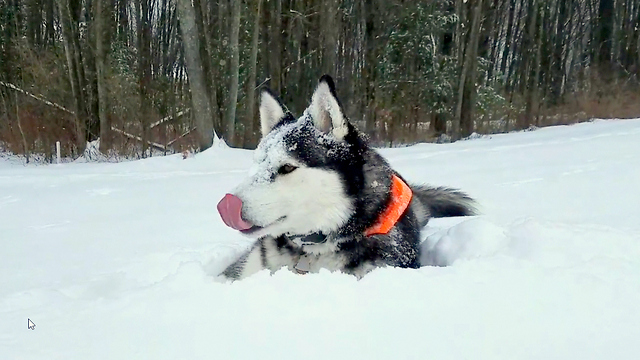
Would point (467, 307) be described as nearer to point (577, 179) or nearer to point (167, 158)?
point (577, 179)

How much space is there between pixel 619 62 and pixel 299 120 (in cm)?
2032

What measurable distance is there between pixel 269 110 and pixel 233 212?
0.83 meters

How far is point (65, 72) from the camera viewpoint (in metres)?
12.5

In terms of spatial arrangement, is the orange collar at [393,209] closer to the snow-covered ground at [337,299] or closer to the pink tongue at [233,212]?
the snow-covered ground at [337,299]

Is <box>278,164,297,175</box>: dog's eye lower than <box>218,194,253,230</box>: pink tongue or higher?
higher

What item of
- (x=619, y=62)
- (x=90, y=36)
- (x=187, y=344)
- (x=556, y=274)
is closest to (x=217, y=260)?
(x=187, y=344)

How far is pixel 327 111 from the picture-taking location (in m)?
2.41

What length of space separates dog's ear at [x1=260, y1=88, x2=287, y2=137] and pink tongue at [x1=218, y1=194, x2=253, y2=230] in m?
0.67

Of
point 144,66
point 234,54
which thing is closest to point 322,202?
point 234,54

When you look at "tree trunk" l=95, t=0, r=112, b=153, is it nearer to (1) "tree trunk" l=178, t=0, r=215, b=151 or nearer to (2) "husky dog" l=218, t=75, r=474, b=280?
(1) "tree trunk" l=178, t=0, r=215, b=151

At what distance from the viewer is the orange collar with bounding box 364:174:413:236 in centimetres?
240

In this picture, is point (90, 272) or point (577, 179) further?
point (577, 179)

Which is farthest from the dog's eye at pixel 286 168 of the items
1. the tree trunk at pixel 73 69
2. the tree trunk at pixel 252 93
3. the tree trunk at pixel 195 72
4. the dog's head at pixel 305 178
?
the tree trunk at pixel 73 69

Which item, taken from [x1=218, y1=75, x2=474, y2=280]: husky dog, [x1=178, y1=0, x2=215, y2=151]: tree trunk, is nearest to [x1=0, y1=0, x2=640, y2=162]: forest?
[x1=178, y1=0, x2=215, y2=151]: tree trunk
